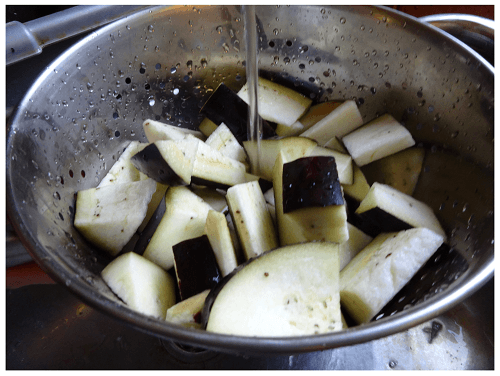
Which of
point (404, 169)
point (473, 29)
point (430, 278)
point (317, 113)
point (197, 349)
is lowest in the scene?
point (197, 349)

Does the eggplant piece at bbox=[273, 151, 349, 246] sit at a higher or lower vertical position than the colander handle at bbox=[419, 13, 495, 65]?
lower

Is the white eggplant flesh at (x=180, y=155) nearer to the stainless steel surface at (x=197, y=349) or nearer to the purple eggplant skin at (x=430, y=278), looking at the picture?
the stainless steel surface at (x=197, y=349)

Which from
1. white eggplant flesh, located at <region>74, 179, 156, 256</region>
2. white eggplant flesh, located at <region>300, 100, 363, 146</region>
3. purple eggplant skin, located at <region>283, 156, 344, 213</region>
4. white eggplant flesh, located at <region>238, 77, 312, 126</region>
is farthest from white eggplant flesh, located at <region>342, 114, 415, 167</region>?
white eggplant flesh, located at <region>74, 179, 156, 256</region>

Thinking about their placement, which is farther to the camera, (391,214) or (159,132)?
(159,132)

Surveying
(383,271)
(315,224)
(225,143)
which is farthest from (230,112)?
(383,271)

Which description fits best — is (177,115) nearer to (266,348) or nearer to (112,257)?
(112,257)

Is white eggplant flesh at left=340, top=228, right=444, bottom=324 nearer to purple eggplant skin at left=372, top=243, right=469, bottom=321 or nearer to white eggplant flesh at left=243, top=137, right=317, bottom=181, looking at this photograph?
purple eggplant skin at left=372, top=243, right=469, bottom=321

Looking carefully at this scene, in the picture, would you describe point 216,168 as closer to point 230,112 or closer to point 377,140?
point 230,112
